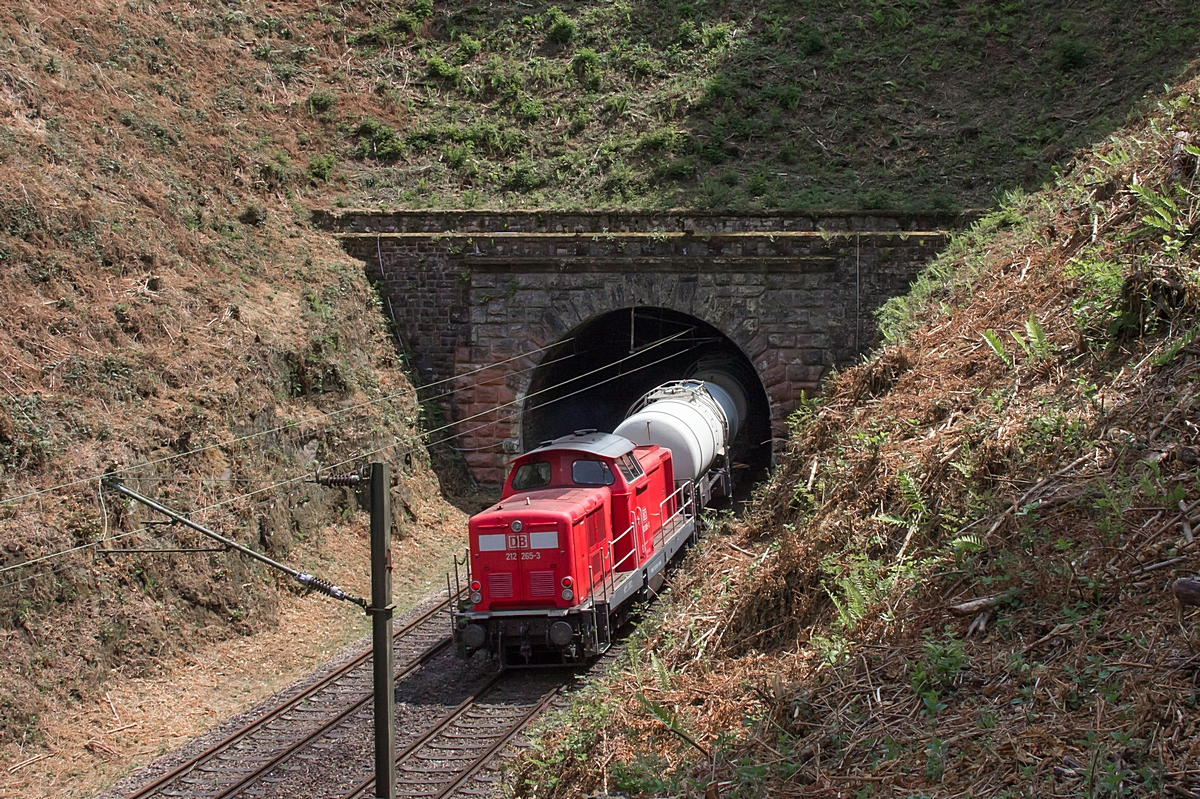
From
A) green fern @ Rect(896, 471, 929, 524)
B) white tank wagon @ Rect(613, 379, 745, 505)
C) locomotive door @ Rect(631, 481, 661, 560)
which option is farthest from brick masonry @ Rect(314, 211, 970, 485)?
green fern @ Rect(896, 471, 929, 524)

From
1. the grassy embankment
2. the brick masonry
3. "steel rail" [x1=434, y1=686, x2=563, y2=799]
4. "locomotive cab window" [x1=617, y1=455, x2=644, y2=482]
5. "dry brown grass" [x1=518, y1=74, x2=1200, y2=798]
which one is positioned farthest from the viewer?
the brick masonry

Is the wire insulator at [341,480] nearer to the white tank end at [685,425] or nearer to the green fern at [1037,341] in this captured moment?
the green fern at [1037,341]

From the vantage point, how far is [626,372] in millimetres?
25484

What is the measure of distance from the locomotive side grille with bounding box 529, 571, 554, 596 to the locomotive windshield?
1.88 m

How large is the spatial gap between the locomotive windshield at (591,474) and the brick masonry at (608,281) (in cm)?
699

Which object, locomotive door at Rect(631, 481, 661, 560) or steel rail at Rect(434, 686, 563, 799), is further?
locomotive door at Rect(631, 481, 661, 560)

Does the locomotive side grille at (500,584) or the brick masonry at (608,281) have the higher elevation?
the brick masonry at (608,281)

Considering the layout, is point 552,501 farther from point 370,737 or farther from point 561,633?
point 370,737

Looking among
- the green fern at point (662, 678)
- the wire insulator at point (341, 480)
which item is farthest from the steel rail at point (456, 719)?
the wire insulator at point (341, 480)

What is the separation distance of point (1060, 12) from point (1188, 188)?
24.2 m

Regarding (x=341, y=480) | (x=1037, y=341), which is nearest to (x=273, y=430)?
(x=341, y=480)

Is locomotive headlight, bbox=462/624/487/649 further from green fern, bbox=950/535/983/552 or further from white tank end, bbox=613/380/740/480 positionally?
green fern, bbox=950/535/983/552

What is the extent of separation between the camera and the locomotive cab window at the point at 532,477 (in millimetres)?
15398

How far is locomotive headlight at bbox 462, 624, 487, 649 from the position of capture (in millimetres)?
13750
